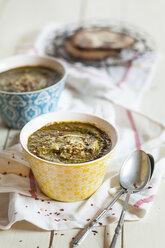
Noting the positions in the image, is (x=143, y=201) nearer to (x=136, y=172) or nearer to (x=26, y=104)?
(x=136, y=172)

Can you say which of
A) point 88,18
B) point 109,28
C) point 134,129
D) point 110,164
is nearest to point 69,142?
point 110,164

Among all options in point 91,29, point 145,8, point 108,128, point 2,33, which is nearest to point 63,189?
point 108,128

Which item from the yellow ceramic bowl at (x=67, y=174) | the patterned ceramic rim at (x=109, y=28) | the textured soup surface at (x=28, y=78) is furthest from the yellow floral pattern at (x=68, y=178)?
the patterned ceramic rim at (x=109, y=28)

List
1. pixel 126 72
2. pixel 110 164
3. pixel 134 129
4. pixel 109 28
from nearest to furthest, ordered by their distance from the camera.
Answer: pixel 110 164 → pixel 134 129 → pixel 126 72 → pixel 109 28

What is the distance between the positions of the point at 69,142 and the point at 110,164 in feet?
0.95

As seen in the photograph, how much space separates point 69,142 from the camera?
140cm

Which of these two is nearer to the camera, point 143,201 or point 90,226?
point 90,226

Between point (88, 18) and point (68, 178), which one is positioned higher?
point (68, 178)

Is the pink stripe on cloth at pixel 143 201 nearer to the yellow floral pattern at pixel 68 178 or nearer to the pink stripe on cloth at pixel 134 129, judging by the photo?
the yellow floral pattern at pixel 68 178

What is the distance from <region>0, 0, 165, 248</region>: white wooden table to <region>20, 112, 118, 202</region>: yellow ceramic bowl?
0.15 m

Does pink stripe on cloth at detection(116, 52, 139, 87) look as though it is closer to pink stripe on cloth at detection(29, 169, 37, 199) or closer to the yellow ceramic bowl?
the yellow ceramic bowl

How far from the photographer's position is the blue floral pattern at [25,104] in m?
1.72

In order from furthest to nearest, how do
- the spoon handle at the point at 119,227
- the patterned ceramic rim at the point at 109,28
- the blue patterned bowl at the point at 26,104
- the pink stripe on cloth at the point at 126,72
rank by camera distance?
1. the patterned ceramic rim at the point at 109,28
2. the pink stripe on cloth at the point at 126,72
3. the blue patterned bowl at the point at 26,104
4. the spoon handle at the point at 119,227

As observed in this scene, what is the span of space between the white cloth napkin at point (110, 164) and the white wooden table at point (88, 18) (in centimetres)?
4
